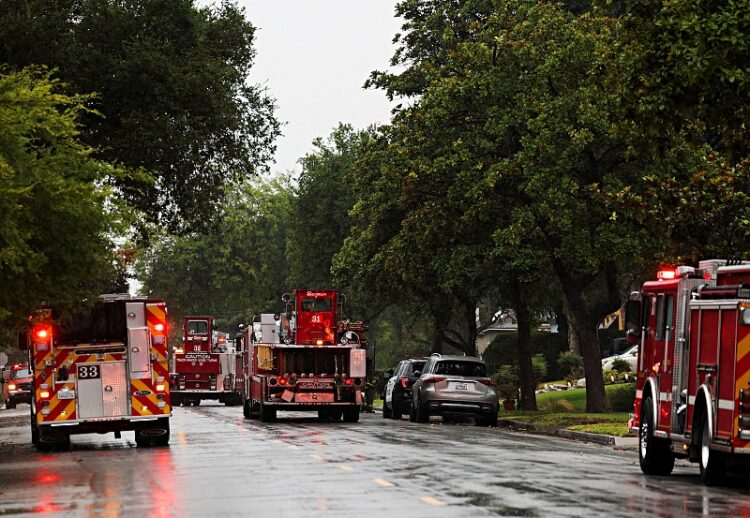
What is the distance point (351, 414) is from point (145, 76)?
1005 cm

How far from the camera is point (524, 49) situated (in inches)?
1460

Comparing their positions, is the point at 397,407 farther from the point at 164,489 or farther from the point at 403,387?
the point at 164,489

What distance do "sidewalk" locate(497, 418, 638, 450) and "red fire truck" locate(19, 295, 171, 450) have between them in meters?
8.73

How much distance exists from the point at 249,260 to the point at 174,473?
8873 centimetres

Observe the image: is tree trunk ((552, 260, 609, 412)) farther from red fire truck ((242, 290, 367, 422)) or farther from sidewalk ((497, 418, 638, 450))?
red fire truck ((242, 290, 367, 422))

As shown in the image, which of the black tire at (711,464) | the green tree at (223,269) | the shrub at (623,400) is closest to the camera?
the black tire at (711,464)

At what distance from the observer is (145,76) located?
117ft

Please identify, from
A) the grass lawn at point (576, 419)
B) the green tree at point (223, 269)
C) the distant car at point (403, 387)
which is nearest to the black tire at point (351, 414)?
the grass lawn at point (576, 419)

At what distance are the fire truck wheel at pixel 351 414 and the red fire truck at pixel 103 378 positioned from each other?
10.1 metres

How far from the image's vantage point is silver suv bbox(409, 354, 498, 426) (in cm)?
3717

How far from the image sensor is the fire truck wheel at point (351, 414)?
38438 mm

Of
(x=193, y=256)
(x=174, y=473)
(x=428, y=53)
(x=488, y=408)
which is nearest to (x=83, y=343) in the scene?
(x=174, y=473)

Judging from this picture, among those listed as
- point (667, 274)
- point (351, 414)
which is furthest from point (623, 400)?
point (667, 274)

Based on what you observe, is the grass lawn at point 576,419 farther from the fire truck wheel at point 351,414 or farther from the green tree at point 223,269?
the green tree at point 223,269
